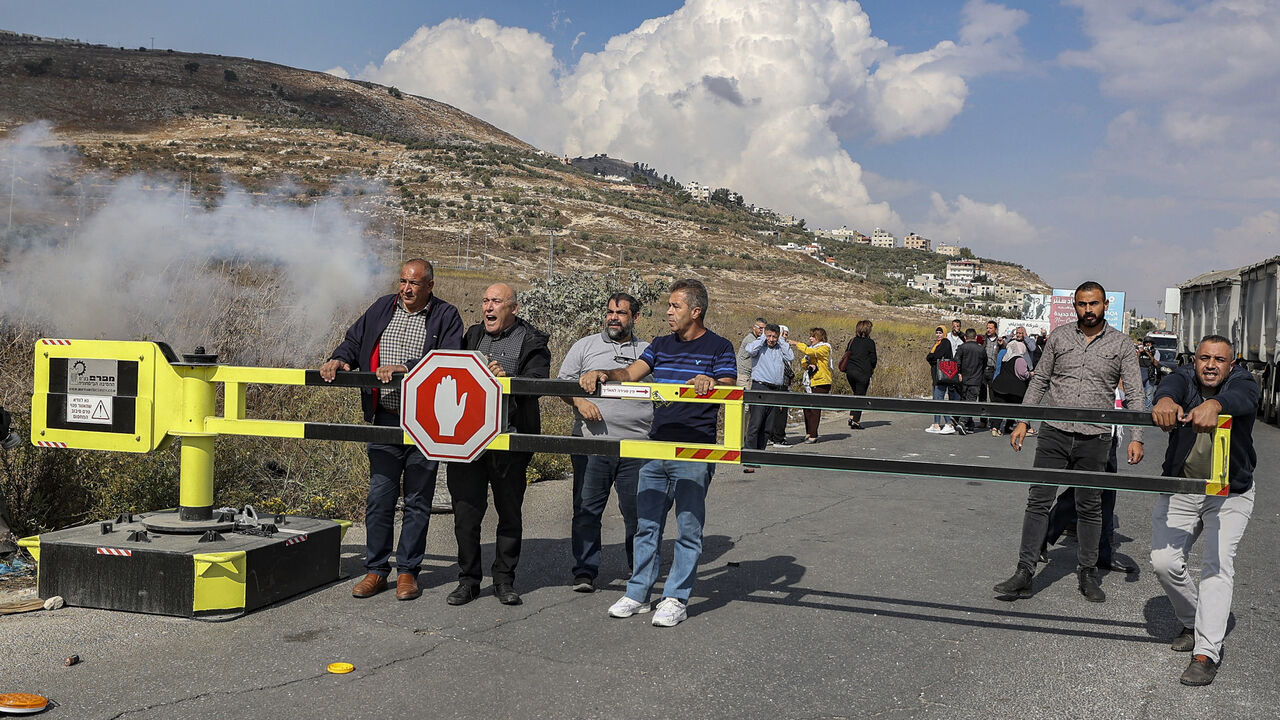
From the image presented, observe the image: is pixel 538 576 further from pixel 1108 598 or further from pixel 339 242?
pixel 339 242

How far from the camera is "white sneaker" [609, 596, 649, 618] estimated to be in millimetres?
5777

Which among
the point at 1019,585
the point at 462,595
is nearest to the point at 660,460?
the point at 462,595

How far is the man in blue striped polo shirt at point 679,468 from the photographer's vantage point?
19.1 ft

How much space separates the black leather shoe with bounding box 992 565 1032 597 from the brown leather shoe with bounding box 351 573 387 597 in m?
3.88

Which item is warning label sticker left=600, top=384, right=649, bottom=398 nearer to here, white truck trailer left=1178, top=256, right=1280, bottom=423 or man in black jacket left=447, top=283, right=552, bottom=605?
man in black jacket left=447, top=283, right=552, bottom=605

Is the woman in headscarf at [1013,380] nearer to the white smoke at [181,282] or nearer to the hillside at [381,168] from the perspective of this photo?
the white smoke at [181,282]

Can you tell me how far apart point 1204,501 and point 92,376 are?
241 inches

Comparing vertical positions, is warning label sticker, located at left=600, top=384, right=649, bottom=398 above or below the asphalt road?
above

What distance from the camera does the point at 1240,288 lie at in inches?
1003

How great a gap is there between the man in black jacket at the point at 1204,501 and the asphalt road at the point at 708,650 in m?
0.25

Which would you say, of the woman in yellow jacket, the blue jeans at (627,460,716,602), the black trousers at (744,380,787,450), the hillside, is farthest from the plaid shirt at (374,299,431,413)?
the hillside

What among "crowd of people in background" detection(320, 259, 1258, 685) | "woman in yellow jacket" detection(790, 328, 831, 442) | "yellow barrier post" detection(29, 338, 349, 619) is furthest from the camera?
"woman in yellow jacket" detection(790, 328, 831, 442)

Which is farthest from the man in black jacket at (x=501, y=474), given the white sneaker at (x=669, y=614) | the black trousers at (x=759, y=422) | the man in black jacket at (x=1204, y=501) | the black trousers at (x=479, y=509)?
the black trousers at (x=759, y=422)

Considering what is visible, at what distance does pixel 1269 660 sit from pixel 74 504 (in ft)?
25.0
